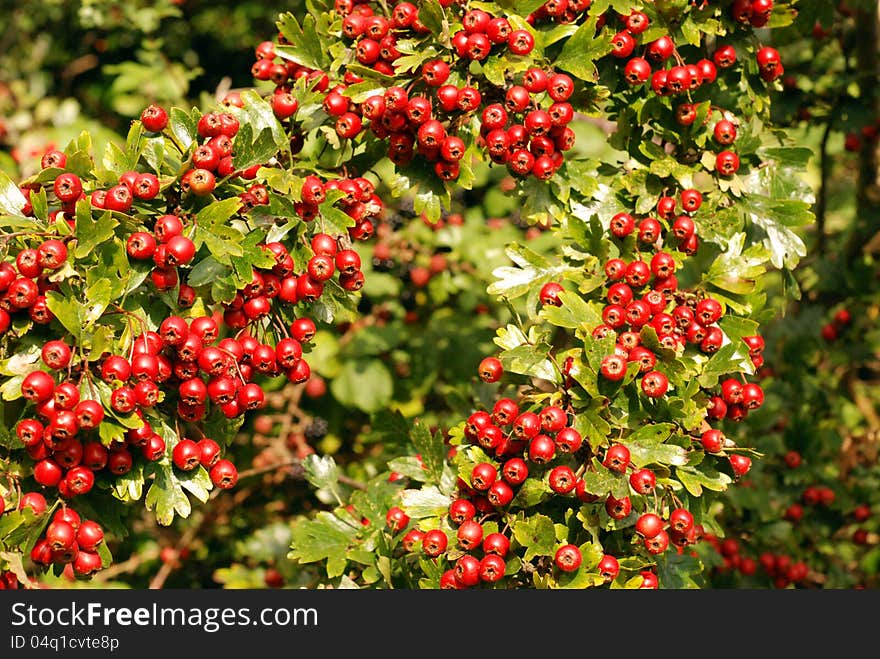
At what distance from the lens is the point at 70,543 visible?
1614mm

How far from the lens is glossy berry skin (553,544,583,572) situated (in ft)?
5.57

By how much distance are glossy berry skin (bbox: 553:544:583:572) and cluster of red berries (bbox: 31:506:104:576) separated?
0.83 metres

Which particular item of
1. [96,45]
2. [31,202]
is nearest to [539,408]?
[31,202]

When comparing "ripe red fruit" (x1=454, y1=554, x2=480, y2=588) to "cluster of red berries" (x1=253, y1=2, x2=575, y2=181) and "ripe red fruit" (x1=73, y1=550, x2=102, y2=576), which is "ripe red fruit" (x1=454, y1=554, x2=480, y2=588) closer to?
"ripe red fruit" (x1=73, y1=550, x2=102, y2=576)

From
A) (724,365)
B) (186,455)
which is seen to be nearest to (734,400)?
(724,365)

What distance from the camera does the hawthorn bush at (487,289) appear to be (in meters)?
1.62

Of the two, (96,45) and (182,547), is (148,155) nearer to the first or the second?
(182,547)

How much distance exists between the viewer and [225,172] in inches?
68.4

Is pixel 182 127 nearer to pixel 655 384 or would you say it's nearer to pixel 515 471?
pixel 515 471

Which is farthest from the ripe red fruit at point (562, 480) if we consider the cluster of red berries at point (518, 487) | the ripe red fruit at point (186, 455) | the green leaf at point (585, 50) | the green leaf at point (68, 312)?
the green leaf at point (68, 312)

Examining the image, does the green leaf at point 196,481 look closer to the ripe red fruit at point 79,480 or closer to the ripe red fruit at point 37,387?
the ripe red fruit at point 79,480

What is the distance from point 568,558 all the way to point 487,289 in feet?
1.89

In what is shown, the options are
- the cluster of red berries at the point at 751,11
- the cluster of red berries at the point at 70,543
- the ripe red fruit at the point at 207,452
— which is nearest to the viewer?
the cluster of red berries at the point at 70,543

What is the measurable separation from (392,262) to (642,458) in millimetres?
1985
